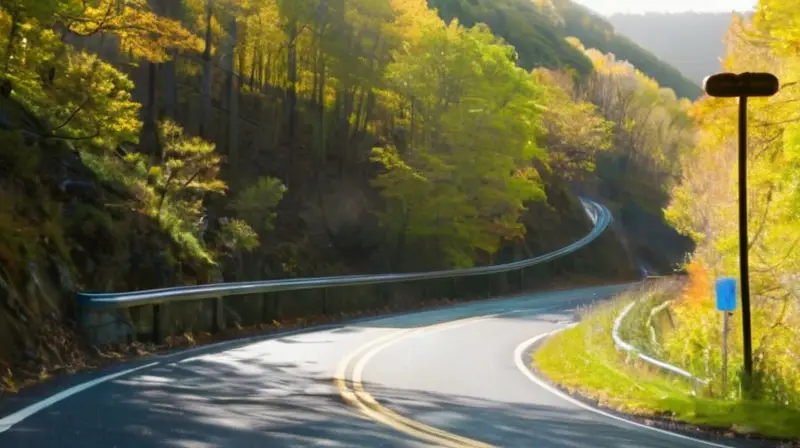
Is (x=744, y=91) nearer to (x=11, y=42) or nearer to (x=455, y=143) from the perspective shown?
(x=11, y=42)

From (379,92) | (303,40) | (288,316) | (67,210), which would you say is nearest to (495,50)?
(379,92)

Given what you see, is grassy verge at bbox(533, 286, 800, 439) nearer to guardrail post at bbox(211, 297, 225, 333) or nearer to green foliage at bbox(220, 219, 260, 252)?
guardrail post at bbox(211, 297, 225, 333)

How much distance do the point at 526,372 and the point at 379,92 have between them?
84.8 ft

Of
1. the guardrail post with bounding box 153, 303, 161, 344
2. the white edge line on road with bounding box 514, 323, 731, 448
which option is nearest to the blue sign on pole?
the white edge line on road with bounding box 514, 323, 731, 448

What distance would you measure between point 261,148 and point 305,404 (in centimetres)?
3381

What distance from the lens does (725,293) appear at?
1097cm

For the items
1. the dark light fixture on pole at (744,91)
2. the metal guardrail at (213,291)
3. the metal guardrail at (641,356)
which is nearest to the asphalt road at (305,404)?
the metal guardrail at (213,291)

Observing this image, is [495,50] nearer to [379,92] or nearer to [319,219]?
[379,92]

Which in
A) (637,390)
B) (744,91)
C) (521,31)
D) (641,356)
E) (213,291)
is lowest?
(637,390)

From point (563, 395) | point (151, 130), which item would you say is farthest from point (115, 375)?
point (151, 130)

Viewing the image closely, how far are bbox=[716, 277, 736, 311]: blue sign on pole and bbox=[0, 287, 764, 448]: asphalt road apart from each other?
2.24 meters

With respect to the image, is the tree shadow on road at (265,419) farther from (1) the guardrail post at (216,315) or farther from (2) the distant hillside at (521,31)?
(2) the distant hillside at (521,31)

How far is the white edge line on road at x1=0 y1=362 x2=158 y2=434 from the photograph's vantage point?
27.8 ft

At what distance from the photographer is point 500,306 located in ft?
108
